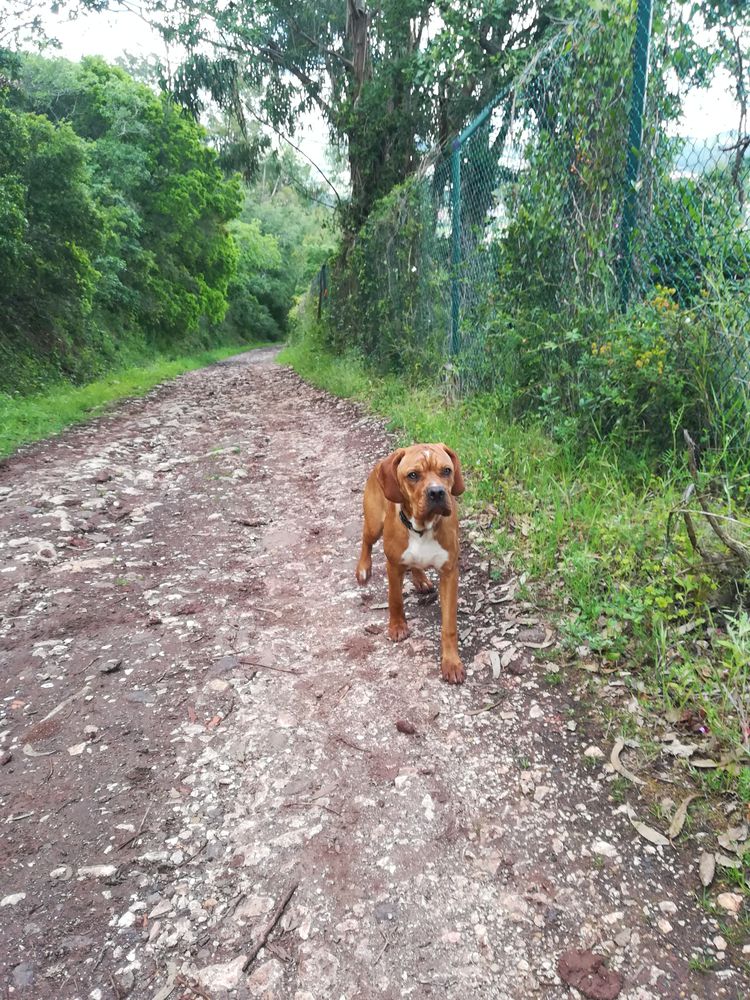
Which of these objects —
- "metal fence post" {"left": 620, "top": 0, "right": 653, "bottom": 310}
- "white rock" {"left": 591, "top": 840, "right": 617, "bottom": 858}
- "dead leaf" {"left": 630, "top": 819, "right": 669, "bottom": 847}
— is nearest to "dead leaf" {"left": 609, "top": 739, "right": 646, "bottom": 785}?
"dead leaf" {"left": 630, "top": 819, "right": 669, "bottom": 847}

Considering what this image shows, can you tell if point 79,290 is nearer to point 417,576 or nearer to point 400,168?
point 400,168

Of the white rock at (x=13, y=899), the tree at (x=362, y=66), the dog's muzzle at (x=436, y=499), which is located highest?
the tree at (x=362, y=66)

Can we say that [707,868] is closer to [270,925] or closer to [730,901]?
[730,901]

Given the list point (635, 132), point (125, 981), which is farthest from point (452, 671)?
point (635, 132)

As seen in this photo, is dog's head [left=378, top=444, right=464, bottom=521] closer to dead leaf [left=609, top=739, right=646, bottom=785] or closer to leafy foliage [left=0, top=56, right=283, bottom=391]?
dead leaf [left=609, top=739, right=646, bottom=785]

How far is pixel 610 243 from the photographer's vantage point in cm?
401

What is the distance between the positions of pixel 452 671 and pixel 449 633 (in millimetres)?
183

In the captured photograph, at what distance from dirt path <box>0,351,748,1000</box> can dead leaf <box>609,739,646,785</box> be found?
6 cm

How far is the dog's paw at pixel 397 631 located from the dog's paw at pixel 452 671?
0.37m

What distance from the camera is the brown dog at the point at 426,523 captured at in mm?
2896

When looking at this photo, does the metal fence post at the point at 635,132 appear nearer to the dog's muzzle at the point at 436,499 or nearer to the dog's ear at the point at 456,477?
the dog's ear at the point at 456,477

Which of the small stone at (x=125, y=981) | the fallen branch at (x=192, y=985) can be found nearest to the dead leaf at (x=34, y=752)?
the small stone at (x=125, y=981)

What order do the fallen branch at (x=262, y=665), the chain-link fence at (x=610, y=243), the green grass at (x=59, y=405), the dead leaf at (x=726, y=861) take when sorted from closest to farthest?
1. the dead leaf at (x=726, y=861)
2. the fallen branch at (x=262, y=665)
3. the chain-link fence at (x=610, y=243)
4. the green grass at (x=59, y=405)

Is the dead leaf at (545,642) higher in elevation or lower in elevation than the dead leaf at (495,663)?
higher
